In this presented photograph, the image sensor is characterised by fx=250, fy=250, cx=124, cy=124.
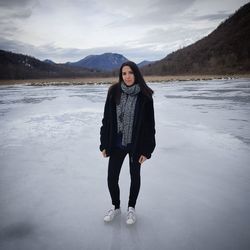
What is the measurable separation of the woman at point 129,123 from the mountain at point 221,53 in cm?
8005

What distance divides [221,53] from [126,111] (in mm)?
A: 100885

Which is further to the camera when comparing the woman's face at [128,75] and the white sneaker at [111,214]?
the white sneaker at [111,214]

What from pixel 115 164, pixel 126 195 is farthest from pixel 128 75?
pixel 126 195

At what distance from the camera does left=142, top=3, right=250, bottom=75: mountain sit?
8419 cm

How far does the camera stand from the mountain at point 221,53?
276 ft

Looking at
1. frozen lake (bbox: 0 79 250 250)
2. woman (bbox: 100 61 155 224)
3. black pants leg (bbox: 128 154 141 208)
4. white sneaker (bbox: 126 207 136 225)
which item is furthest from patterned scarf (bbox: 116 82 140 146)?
frozen lake (bbox: 0 79 250 250)

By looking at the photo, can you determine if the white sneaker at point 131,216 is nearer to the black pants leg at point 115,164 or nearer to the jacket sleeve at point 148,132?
the black pants leg at point 115,164

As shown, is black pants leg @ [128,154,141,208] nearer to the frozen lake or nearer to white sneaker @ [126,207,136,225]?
white sneaker @ [126,207,136,225]

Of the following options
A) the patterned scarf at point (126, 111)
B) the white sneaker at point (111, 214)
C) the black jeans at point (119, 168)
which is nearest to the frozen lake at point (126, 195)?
the white sneaker at point (111, 214)

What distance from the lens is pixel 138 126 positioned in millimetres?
2400

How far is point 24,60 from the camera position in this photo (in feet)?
548

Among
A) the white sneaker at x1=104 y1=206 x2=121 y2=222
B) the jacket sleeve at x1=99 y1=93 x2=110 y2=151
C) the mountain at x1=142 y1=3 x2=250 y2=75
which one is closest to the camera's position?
the jacket sleeve at x1=99 y1=93 x2=110 y2=151

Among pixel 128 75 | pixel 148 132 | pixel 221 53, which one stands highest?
pixel 221 53

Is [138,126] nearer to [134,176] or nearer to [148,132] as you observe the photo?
[148,132]
